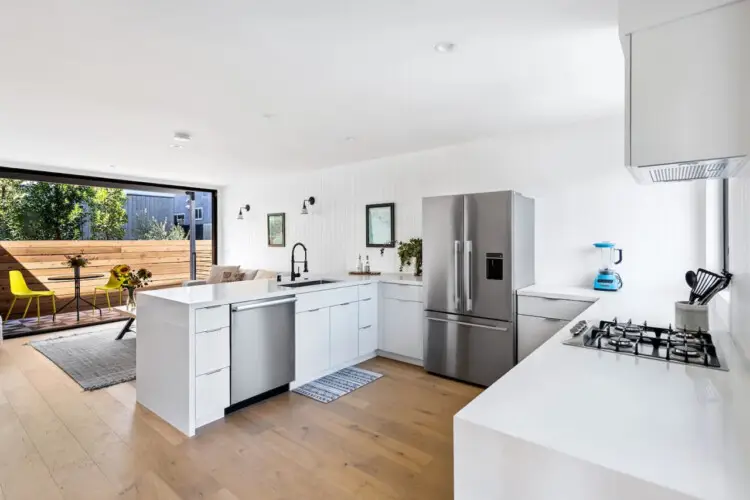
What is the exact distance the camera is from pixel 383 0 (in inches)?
70.3

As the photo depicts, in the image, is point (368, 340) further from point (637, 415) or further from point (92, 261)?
point (92, 261)

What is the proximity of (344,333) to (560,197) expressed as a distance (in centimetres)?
248

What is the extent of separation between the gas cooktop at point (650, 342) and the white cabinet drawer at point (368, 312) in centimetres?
253

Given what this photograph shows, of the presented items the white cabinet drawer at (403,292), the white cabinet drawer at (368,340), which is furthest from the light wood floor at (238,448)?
the white cabinet drawer at (403,292)

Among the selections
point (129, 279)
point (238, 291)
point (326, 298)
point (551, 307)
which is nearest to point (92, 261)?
point (129, 279)

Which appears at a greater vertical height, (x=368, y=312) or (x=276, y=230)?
(x=276, y=230)

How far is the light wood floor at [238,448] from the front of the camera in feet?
6.98

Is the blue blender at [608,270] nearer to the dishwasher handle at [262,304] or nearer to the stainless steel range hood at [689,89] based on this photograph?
the stainless steel range hood at [689,89]

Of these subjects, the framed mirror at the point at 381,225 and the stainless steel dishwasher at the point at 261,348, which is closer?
the stainless steel dishwasher at the point at 261,348

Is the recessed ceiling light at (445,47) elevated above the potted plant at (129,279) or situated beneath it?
elevated above

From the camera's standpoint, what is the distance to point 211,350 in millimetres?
2801

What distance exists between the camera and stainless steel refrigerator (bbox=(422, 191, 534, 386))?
3.38 meters

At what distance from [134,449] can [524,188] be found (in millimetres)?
3849

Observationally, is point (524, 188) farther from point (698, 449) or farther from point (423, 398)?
point (698, 449)
